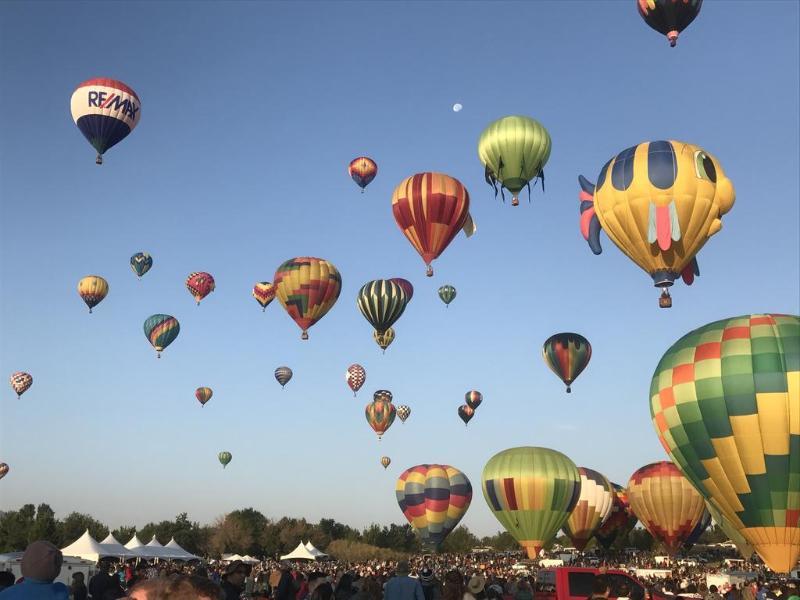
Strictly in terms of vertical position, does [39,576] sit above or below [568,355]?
below

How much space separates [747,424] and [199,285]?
35717 mm

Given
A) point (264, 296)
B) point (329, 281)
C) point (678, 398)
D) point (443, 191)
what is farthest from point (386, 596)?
point (264, 296)

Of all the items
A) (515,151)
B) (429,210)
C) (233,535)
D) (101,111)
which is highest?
(101,111)

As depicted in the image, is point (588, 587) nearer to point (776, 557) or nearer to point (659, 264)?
point (776, 557)

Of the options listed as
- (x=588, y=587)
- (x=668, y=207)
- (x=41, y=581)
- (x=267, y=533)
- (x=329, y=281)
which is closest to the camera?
(x=41, y=581)

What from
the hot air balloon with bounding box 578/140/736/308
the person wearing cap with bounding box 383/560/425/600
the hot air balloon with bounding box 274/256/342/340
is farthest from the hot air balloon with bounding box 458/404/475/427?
the person wearing cap with bounding box 383/560/425/600

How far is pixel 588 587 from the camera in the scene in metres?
15.8

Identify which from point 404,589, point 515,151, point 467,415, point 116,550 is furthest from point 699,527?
point 404,589

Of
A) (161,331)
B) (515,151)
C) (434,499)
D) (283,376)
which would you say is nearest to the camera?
(515,151)

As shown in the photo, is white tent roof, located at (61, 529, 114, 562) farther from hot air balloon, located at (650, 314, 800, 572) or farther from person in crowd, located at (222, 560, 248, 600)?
person in crowd, located at (222, 560, 248, 600)

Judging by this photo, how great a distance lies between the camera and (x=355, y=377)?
56469 mm

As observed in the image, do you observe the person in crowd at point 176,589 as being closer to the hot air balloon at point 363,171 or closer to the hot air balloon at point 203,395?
the hot air balloon at point 363,171

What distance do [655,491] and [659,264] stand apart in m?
18.0

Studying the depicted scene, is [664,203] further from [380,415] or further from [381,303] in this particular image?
[380,415]
